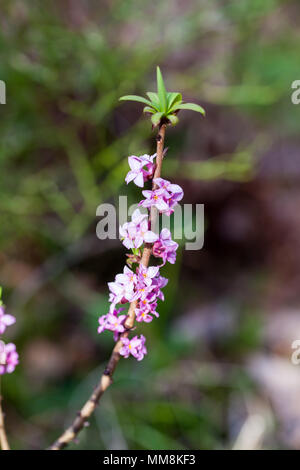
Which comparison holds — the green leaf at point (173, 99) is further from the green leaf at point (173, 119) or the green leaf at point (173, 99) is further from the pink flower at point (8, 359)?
the pink flower at point (8, 359)

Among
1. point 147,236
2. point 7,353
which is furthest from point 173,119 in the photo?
point 7,353

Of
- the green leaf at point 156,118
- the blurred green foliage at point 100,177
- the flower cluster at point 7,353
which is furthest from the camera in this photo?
the blurred green foliage at point 100,177

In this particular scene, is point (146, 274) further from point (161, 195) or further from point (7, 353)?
point (7, 353)

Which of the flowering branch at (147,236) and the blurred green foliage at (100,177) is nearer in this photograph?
the flowering branch at (147,236)

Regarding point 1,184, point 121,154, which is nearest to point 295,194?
point 121,154

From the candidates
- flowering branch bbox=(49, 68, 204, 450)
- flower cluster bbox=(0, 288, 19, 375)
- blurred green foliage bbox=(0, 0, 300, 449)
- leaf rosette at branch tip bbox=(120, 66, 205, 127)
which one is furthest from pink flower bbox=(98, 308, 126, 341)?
blurred green foliage bbox=(0, 0, 300, 449)

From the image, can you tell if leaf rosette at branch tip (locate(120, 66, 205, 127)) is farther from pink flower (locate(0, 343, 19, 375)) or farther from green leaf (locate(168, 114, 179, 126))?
pink flower (locate(0, 343, 19, 375))

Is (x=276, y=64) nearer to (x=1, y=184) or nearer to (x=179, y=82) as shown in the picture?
(x=179, y=82)

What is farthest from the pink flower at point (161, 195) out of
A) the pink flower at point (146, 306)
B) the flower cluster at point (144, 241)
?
the pink flower at point (146, 306)
